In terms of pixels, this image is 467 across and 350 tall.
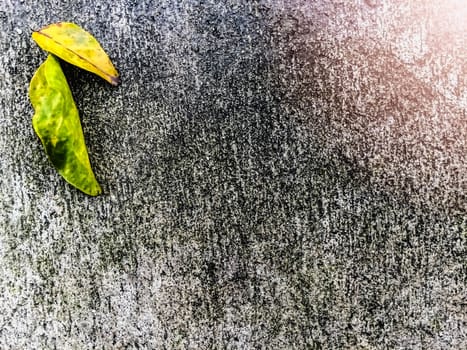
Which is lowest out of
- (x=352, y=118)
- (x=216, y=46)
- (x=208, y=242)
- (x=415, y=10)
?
(x=208, y=242)

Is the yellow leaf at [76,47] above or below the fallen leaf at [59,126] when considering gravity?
above

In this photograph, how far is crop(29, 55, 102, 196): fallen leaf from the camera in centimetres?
107

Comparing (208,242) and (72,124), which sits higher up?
(72,124)

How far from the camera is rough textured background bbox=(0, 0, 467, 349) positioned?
1.12 metres

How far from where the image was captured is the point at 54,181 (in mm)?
1144

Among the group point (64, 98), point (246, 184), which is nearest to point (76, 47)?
point (64, 98)

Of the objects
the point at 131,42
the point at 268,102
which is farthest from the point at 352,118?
the point at 131,42

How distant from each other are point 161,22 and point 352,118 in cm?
51

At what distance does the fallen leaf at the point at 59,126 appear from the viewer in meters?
1.07

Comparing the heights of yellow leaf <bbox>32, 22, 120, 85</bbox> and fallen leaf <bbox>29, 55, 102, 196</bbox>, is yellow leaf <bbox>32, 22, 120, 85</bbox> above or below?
above

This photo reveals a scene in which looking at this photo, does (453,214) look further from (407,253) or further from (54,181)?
(54,181)

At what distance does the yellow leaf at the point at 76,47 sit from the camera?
42.3 inches

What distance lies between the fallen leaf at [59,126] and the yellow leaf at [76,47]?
47mm

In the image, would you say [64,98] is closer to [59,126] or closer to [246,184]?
[59,126]
